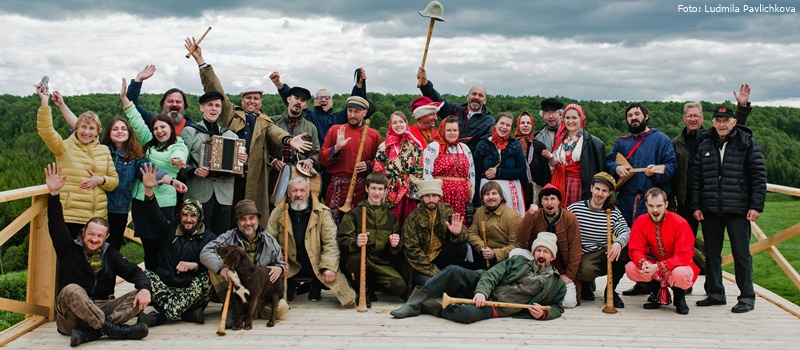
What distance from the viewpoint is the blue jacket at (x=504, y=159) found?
6.65 metres

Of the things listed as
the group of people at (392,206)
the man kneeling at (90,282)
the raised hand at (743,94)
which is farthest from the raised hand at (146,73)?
the raised hand at (743,94)

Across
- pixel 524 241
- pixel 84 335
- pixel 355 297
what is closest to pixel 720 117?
pixel 524 241

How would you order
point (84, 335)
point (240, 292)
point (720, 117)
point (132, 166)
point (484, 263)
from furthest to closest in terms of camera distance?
point (484, 263) → point (720, 117) → point (132, 166) → point (240, 292) → point (84, 335)

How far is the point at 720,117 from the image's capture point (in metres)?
6.05

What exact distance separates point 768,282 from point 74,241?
12528 mm

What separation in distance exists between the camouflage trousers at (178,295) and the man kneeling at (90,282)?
0.22m

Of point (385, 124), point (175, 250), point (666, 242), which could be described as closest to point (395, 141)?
point (175, 250)

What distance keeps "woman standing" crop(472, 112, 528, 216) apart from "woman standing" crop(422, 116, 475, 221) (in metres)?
0.21

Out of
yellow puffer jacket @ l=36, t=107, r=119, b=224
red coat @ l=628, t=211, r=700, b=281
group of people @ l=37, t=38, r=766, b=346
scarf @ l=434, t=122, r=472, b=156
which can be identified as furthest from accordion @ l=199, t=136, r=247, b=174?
red coat @ l=628, t=211, r=700, b=281

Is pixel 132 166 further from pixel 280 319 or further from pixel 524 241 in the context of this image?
pixel 524 241

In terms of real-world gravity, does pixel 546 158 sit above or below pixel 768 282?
above

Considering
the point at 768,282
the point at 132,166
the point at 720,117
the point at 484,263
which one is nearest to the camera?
the point at 132,166

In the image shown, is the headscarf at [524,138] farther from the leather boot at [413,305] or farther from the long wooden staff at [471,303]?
the leather boot at [413,305]

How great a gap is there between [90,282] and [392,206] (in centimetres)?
248
